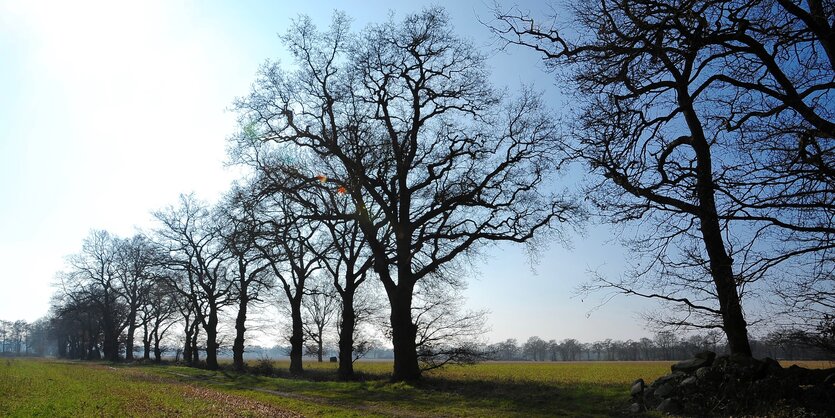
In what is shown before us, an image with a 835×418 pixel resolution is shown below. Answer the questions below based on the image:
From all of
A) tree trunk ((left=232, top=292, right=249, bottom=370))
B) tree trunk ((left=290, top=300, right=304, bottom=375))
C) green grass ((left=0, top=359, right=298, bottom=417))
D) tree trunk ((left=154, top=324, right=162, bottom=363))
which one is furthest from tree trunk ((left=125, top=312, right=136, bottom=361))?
green grass ((left=0, top=359, right=298, bottom=417))

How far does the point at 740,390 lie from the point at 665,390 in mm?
1736

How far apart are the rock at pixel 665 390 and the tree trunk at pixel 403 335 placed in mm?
10068

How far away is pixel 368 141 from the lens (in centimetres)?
2211

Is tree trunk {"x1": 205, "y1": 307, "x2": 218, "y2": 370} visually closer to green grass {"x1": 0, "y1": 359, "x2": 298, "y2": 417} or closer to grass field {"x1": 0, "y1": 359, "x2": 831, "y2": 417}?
grass field {"x1": 0, "y1": 359, "x2": 831, "y2": 417}

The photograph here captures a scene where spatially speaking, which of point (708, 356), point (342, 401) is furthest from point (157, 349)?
point (708, 356)

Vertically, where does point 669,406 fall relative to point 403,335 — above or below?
below

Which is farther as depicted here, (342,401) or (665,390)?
(342,401)

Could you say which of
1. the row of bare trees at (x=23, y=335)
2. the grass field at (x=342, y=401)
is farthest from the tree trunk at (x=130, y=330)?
the row of bare trees at (x=23, y=335)

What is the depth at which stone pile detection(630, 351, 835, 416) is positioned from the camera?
1042cm

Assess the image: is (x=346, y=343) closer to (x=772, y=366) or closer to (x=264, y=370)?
(x=264, y=370)

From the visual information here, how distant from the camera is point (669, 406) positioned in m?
11.9

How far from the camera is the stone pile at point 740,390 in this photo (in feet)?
34.2

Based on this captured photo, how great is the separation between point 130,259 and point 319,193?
45940 millimetres

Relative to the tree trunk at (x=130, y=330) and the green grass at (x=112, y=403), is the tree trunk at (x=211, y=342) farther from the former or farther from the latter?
the tree trunk at (x=130, y=330)
